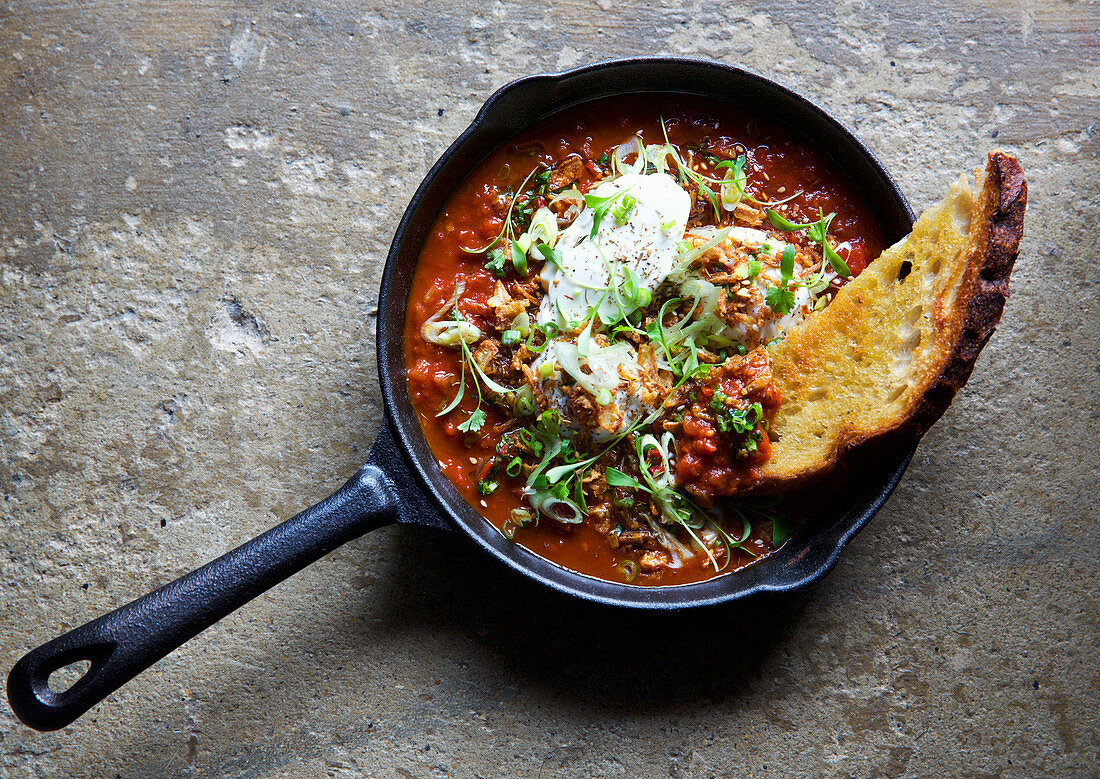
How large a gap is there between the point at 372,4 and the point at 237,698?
2.89m

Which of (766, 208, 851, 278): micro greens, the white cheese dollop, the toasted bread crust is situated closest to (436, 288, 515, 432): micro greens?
the white cheese dollop

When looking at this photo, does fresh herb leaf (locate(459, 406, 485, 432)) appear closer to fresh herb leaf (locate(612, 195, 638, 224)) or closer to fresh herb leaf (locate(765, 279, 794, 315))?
fresh herb leaf (locate(612, 195, 638, 224))

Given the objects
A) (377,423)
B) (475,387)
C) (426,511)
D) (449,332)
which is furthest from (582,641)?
(449,332)

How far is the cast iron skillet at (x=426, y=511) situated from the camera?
7.98 feet

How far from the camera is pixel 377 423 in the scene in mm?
3119

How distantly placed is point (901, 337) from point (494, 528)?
5.22 feet

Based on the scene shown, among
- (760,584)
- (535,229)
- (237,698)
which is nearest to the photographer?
(760,584)

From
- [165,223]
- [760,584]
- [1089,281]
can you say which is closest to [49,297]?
[165,223]

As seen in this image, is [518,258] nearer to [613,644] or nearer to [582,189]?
[582,189]

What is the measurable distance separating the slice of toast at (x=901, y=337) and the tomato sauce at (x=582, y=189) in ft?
0.79

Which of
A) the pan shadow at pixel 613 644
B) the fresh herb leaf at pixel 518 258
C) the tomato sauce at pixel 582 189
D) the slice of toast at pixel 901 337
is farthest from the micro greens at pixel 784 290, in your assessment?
the pan shadow at pixel 613 644

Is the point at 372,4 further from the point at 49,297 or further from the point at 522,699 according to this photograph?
the point at 522,699

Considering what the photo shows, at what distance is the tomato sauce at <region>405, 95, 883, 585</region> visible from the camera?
9.31 ft

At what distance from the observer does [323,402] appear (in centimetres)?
313
